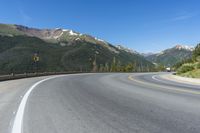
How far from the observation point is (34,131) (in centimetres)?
625

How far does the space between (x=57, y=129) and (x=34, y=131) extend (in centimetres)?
47

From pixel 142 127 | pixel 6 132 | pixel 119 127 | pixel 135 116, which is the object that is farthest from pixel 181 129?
pixel 6 132

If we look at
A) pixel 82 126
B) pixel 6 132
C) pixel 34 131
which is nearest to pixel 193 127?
pixel 82 126

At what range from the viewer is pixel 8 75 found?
29.5 m

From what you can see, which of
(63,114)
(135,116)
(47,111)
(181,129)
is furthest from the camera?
(47,111)

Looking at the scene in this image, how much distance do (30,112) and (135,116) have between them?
3117 mm

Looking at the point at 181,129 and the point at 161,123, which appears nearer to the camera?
the point at 181,129

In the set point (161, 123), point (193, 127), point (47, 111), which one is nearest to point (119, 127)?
point (161, 123)

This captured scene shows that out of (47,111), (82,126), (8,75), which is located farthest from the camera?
(8,75)

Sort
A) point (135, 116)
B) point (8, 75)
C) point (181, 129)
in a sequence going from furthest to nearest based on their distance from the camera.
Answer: point (8, 75), point (135, 116), point (181, 129)

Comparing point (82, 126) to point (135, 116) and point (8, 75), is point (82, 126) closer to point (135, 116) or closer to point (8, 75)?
point (135, 116)

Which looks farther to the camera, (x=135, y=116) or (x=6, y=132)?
(x=135, y=116)

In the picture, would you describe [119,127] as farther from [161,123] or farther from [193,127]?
[193,127]

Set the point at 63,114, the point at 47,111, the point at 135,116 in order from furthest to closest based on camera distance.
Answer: the point at 47,111
the point at 63,114
the point at 135,116
